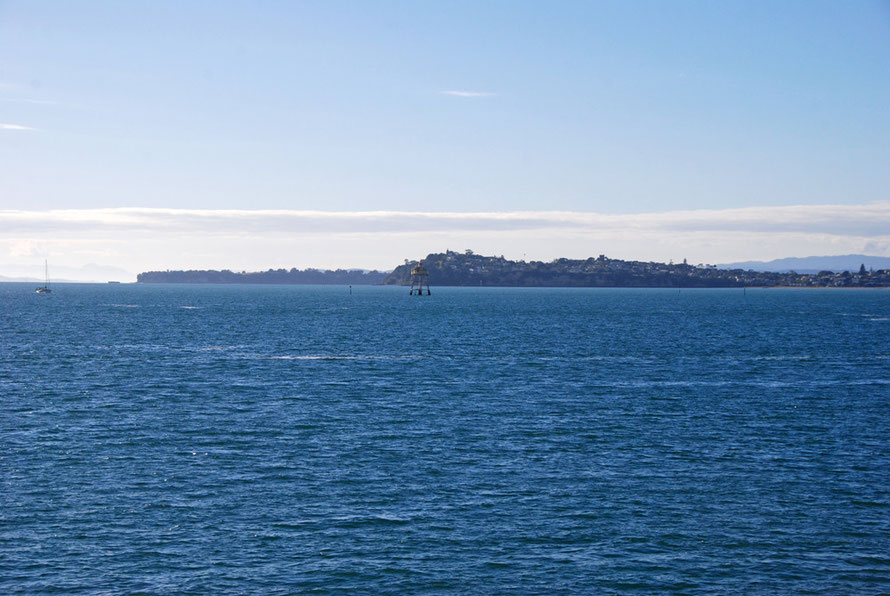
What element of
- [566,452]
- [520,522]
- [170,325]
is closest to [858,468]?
[566,452]

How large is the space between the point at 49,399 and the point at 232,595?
4564 centimetres

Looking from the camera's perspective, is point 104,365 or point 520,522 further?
point 104,365

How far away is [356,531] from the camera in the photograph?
35656mm

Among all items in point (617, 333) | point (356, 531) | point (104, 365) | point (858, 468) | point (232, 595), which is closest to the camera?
point (232, 595)

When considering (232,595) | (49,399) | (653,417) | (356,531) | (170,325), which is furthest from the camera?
(170,325)

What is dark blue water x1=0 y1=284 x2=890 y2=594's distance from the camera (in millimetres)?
31953

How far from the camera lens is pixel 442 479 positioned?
43688mm

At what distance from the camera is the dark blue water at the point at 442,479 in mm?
31953

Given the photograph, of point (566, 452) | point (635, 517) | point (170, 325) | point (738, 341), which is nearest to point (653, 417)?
point (566, 452)

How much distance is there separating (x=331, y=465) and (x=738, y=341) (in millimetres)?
100189

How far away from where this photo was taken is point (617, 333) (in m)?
150

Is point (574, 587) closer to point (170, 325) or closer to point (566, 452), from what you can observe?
point (566, 452)

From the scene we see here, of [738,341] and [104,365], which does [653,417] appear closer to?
[104,365]

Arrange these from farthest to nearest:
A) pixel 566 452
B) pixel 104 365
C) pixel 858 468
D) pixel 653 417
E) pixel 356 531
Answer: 1. pixel 104 365
2. pixel 653 417
3. pixel 566 452
4. pixel 858 468
5. pixel 356 531
